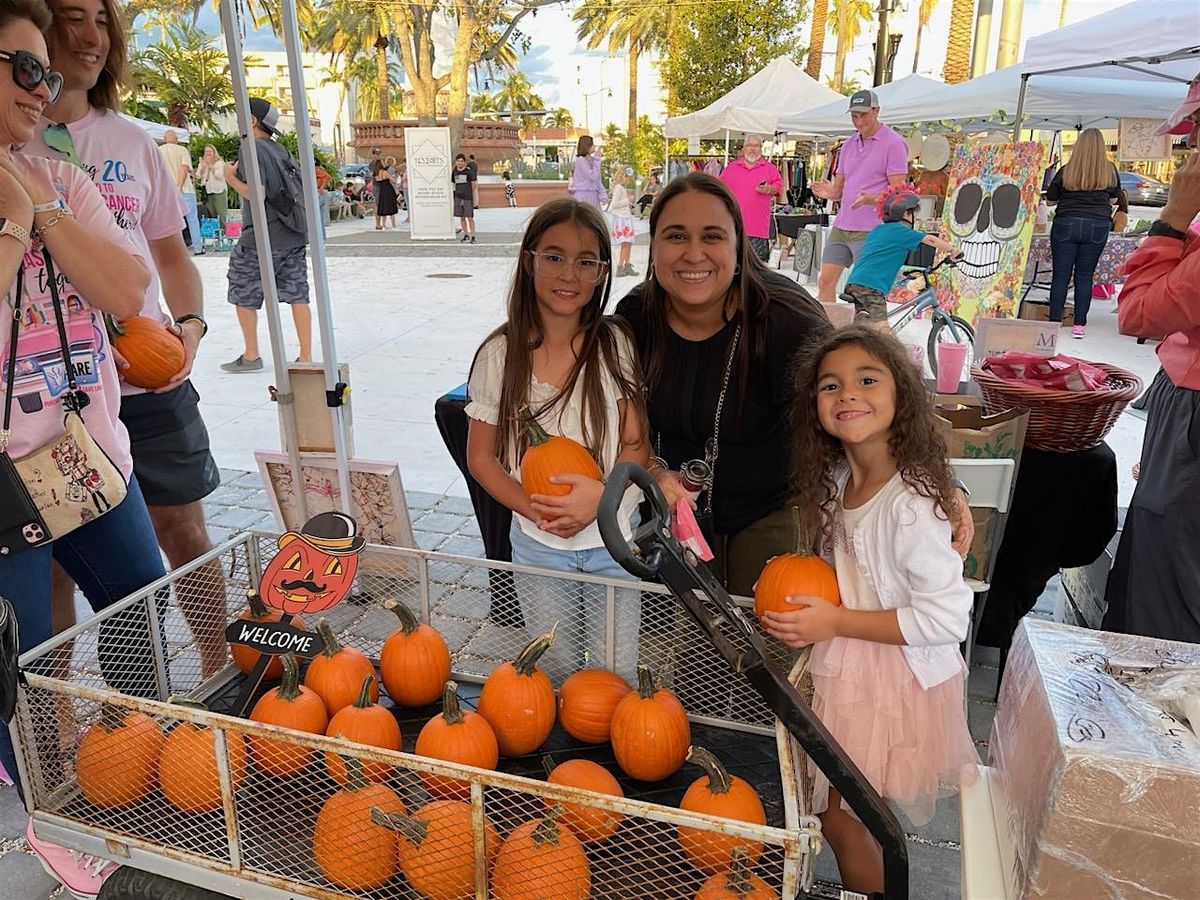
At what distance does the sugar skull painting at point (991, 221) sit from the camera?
22.8 ft

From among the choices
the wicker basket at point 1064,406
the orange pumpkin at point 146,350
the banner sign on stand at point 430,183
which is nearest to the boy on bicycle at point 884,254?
the wicker basket at point 1064,406

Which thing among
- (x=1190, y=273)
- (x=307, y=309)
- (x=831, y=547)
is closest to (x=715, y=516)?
(x=831, y=547)

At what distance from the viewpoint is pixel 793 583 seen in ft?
5.32

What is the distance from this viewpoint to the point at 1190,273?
1879mm

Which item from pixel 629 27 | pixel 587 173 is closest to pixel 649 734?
pixel 587 173

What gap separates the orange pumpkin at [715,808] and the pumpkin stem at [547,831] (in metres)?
0.18

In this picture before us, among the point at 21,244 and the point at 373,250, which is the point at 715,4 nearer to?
the point at 373,250

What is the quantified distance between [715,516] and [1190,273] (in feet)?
4.09

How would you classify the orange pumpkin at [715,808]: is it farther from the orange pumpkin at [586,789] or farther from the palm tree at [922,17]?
the palm tree at [922,17]

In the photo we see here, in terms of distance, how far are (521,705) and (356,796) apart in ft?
1.14

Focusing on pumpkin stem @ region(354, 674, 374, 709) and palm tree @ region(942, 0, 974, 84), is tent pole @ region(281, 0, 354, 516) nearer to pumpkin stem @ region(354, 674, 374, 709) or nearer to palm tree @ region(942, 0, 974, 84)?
pumpkin stem @ region(354, 674, 374, 709)

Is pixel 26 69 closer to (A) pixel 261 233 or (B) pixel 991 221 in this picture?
(A) pixel 261 233

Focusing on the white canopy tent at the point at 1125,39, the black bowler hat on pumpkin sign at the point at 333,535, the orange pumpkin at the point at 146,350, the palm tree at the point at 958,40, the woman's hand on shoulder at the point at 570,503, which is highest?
the palm tree at the point at 958,40

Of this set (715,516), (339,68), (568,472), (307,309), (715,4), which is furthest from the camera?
(339,68)
